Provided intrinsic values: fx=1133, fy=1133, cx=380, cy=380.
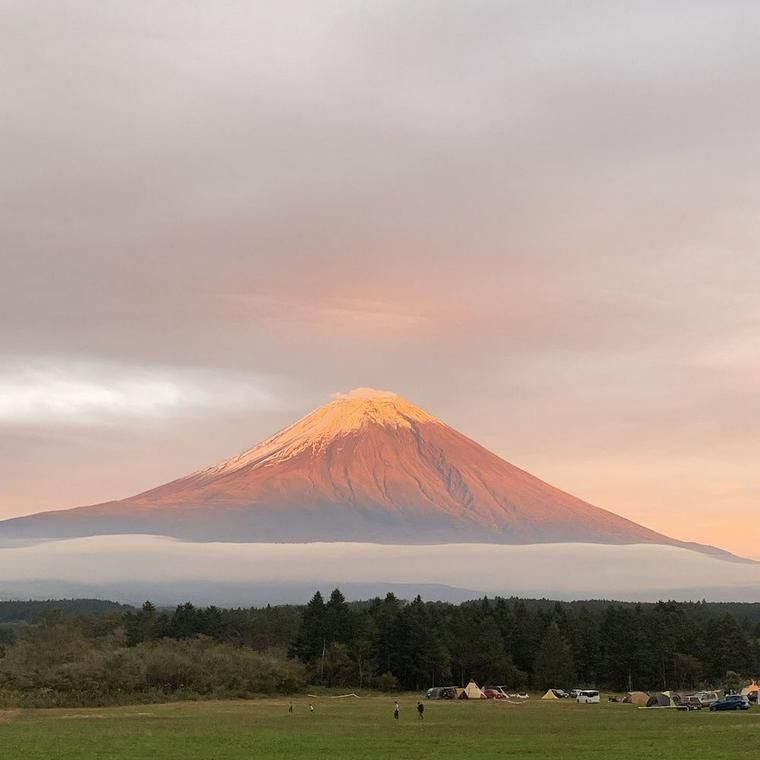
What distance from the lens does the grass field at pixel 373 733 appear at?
122 feet

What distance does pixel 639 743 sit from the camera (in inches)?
1581

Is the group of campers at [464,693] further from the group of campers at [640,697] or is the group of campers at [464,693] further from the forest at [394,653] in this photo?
the forest at [394,653]

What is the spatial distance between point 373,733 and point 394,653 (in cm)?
5403

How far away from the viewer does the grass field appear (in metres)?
37.2

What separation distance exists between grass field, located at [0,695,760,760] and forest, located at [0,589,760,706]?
58.1ft

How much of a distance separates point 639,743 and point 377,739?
31.9 ft

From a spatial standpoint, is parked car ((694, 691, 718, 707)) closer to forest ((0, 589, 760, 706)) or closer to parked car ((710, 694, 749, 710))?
parked car ((710, 694, 749, 710))

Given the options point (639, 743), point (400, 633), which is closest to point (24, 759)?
point (639, 743)

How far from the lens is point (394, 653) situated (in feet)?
326

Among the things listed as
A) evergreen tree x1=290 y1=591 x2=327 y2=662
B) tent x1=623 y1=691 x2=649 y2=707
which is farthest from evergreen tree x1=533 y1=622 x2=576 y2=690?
tent x1=623 y1=691 x2=649 y2=707

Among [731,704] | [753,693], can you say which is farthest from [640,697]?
[731,704]

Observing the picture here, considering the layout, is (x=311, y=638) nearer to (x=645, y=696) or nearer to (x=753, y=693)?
(x=645, y=696)

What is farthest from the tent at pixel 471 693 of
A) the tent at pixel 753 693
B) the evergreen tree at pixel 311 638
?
the evergreen tree at pixel 311 638

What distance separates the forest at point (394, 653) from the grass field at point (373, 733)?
1772 cm
